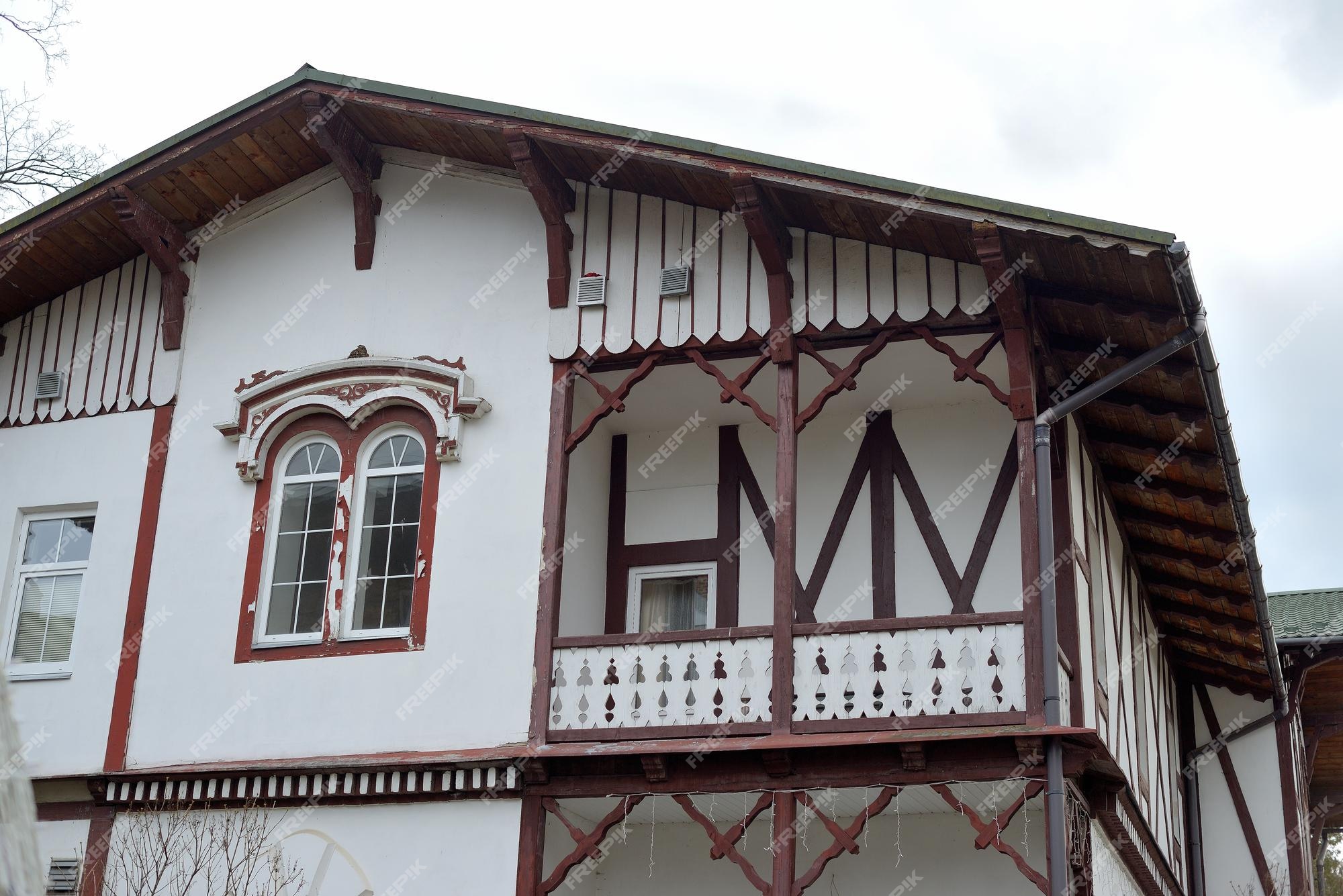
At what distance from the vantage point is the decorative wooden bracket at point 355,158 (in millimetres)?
12961

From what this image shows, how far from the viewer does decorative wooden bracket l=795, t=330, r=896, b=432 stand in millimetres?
11766

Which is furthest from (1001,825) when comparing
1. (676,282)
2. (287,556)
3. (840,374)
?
(287,556)

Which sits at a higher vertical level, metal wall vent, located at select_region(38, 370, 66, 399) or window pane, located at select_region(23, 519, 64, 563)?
metal wall vent, located at select_region(38, 370, 66, 399)

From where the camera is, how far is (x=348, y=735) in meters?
12.3

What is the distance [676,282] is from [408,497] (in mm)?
2845

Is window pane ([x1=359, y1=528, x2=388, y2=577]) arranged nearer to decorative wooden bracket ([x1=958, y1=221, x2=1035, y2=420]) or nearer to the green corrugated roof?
decorative wooden bracket ([x1=958, y1=221, x2=1035, y2=420])

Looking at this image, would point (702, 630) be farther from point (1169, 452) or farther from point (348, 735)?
point (1169, 452)

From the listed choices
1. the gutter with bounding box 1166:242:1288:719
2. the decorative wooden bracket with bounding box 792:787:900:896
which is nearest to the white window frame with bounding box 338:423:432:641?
the decorative wooden bracket with bounding box 792:787:900:896

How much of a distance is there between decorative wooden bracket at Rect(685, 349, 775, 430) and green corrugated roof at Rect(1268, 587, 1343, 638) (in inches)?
337

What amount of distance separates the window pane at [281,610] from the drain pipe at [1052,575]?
6.04m

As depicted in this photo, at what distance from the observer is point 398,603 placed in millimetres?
12703

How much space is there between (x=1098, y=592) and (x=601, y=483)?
452 cm

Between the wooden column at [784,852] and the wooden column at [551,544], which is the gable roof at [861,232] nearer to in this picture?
the wooden column at [551,544]

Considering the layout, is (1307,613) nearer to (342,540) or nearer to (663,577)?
(663,577)
